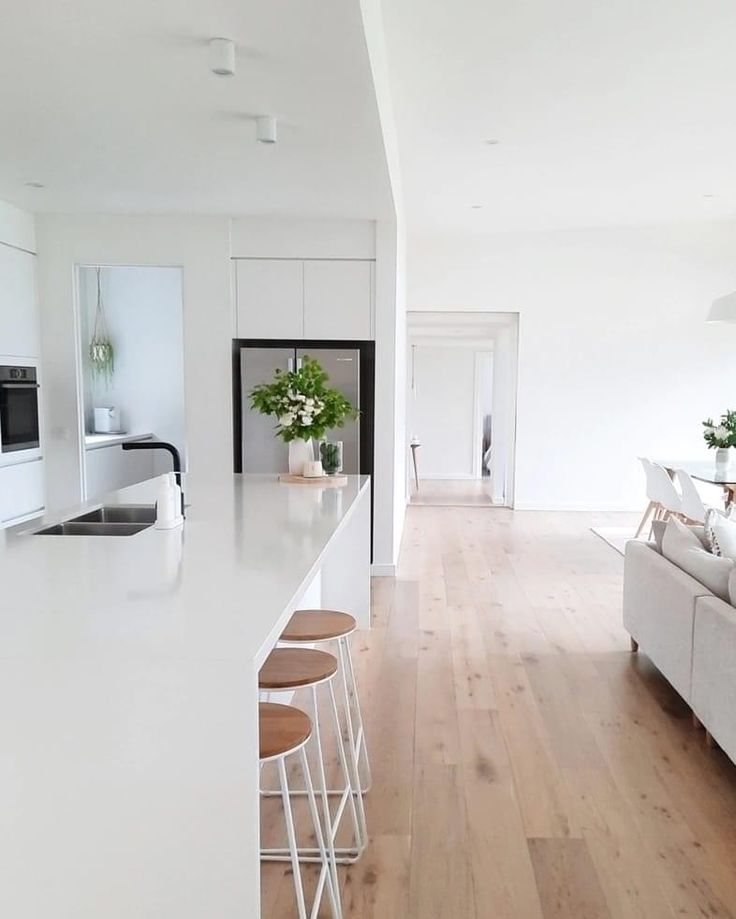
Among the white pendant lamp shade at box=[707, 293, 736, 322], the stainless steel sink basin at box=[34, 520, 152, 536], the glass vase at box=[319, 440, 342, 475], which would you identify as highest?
the white pendant lamp shade at box=[707, 293, 736, 322]

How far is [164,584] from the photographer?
1626 mm

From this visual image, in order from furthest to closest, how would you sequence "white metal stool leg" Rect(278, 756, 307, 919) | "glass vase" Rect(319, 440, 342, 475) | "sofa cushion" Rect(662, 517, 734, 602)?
"glass vase" Rect(319, 440, 342, 475) → "sofa cushion" Rect(662, 517, 734, 602) → "white metal stool leg" Rect(278, 756, 307, 919)

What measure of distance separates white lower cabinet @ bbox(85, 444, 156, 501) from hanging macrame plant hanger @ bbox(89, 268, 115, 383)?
2.04ft

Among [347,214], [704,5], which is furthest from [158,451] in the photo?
[704,5]

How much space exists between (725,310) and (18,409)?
206 inches

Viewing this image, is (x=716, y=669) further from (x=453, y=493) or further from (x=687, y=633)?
(x=453, y=493)

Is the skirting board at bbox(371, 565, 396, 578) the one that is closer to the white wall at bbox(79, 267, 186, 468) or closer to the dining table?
the white wall at bbox(79, 267, 186, 468)

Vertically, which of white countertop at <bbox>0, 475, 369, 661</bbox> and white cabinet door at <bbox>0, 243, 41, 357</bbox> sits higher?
white cabinet door at <bbox>0, 243, 41, 357</bbox>

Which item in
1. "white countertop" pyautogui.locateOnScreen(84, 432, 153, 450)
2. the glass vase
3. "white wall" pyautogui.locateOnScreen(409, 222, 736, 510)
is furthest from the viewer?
"white wall" pyautogui.locateOnScreen(409, 222, 736, 510)

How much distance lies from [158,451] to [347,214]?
2661 millimetres

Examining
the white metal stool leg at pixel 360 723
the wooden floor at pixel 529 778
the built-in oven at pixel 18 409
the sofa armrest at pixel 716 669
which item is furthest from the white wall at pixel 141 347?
the sofa armrest at pixel 716 669

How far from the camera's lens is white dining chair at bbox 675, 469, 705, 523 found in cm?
544

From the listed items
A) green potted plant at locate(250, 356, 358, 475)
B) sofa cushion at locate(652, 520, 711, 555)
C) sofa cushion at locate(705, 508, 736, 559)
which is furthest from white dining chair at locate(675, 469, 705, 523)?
green potted plant at locate(250, 356, 358, 475)

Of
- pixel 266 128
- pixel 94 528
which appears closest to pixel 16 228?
pixel 266 128
